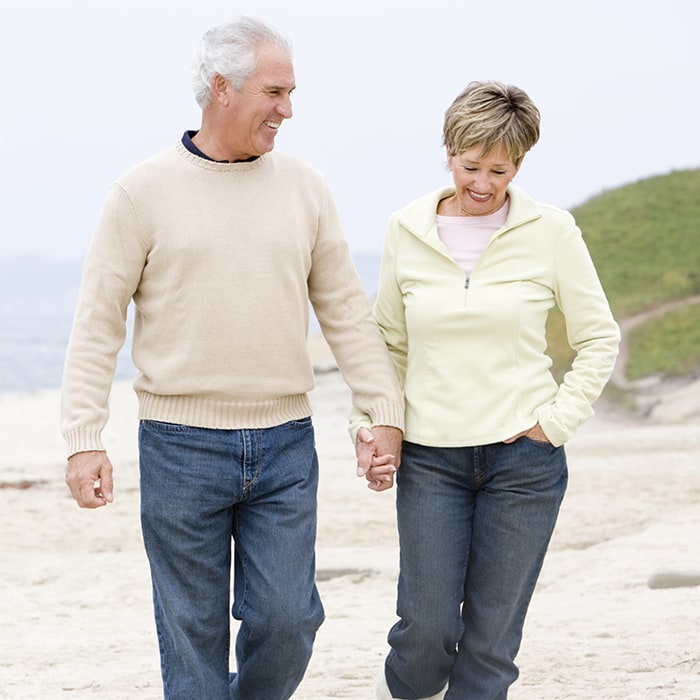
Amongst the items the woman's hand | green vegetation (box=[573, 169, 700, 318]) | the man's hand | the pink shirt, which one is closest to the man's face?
the pink shirt

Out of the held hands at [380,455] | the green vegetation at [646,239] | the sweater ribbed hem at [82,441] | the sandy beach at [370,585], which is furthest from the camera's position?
the green vegetation at [646,239]

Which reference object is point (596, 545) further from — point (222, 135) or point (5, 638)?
point (222, 135)

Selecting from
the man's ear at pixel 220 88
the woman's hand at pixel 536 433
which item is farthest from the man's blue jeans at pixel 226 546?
the man's ear at pixel 220 88

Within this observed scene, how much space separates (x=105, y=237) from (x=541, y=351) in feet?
4.31

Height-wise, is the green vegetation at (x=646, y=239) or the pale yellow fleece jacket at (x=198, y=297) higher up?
the pale yellow fleece jacket at (x=198, y=297)

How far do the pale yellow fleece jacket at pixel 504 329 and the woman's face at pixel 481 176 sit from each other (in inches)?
4.1

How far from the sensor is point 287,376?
364cm

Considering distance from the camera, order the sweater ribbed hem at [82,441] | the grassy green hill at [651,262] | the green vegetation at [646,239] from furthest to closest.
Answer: the green vegetation at [646,239] < the grassy green hill at [651,262] < the sweater ribbed hem at [82,441]

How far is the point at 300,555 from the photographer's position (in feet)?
11.9

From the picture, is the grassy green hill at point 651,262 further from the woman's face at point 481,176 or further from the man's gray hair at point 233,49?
the man's gray hair at point 233,49

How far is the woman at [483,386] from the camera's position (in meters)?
3.57

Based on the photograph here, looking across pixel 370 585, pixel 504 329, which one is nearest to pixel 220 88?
pixel 504 329

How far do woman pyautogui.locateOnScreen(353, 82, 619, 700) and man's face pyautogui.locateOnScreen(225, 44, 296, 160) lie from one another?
470 mm

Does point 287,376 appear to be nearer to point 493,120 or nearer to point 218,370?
point 218,370
